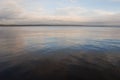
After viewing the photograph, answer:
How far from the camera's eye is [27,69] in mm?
7398

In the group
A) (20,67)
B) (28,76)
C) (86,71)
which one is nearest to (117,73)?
(86,71)

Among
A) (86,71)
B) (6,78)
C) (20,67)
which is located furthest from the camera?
(20,67)

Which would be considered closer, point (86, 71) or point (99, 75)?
point (99, 75)

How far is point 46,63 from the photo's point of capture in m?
8.54

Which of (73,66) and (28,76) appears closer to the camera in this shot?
(28,76)

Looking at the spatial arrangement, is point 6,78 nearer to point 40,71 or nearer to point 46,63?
point 40,71

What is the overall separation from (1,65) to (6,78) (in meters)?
1.89

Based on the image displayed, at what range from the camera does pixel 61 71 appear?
23.8 ft

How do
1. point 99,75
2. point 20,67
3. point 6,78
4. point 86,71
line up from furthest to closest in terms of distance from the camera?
1. point 20,67
2. point 86,71
3. point 99,75
4. point 6,78

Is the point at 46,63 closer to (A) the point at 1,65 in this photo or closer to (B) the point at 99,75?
(A) the point at 1,65

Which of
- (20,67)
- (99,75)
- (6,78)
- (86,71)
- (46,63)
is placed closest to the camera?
(6,78)

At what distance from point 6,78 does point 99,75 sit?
432 centimetres

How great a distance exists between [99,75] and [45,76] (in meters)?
2.59

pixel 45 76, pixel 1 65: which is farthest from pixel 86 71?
pixel 1 65
